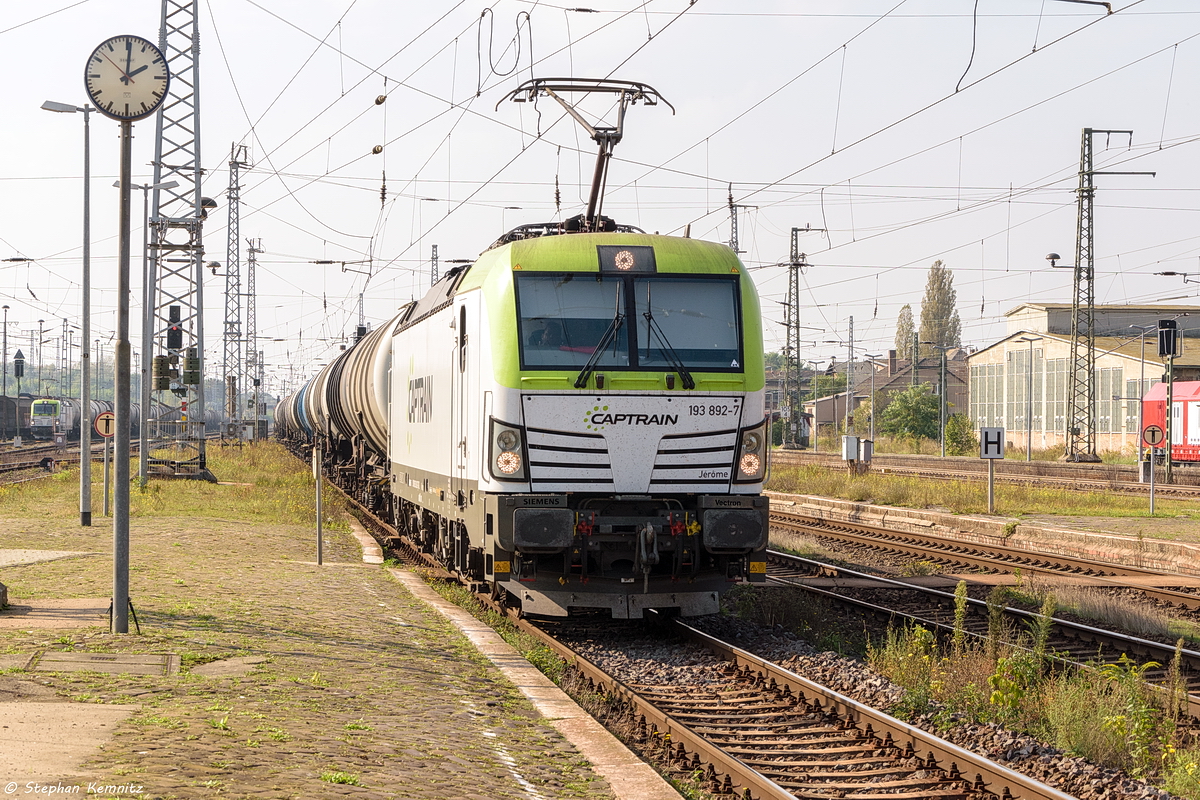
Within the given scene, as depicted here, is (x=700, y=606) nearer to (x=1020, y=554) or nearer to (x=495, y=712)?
(x=495, y=712)

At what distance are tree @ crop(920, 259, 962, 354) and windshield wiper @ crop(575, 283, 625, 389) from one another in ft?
355

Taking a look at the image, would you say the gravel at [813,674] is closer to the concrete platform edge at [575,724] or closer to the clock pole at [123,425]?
the concrete platform edge at [575,724]

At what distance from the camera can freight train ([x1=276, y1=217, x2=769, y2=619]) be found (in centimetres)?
1066

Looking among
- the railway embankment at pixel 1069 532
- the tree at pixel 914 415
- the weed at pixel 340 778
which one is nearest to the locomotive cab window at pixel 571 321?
the weed at pixel 340 778

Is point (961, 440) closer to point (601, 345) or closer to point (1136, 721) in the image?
point (601, 345)

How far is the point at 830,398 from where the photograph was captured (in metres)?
120

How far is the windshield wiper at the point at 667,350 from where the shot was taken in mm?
10891

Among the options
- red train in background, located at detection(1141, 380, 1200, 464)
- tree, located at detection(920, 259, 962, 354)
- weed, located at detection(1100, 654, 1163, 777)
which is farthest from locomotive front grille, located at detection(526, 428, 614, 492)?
tree, located at detection(920, 259, 962, 354)

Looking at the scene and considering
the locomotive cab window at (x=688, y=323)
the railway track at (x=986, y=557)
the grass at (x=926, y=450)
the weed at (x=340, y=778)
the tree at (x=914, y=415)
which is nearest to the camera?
the weed at (x=340, y=778)

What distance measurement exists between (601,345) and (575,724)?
4132 mm

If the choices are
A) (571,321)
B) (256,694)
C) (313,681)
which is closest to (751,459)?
(571,321)

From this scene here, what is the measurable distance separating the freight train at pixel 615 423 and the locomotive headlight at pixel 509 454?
13mm

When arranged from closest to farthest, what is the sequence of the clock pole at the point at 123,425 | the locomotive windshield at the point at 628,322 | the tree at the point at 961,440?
the clock pole at the point at 123,425 → the locomotive windshield at the point at 628,322 → the tree at the point at 961,440

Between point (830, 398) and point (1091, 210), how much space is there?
79.8 metres
